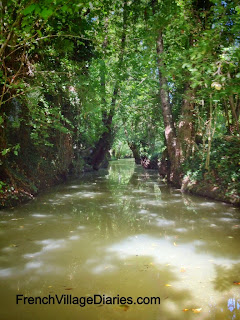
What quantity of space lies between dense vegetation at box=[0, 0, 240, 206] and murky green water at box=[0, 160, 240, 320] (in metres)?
2.21

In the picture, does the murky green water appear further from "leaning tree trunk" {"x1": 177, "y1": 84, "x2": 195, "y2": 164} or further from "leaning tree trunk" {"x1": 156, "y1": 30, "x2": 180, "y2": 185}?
"leaning tree trunk" {"x1": 156, "y1": 30, "x2": 180, "y2": 185}

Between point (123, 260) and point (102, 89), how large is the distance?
36.4ft

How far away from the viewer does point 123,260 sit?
418 centimetres

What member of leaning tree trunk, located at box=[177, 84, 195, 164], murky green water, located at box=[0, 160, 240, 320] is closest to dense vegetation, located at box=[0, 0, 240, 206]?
leaning tree trunk, located at box=[177, 84, 195, 164]

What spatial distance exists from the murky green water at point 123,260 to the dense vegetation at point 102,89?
221 cm

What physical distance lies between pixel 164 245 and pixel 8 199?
5.03m

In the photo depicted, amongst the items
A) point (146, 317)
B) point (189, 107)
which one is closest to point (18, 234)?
point (146, 317)

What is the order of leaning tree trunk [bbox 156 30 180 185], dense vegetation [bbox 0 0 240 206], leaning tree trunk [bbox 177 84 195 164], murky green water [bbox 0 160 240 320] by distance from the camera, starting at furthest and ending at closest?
leaning tree trunk [bbox 156 30 180 185] → leaning tree trunk [bbox 177 84 195 164] → dense vegetation [bbox 0 0 240 206] → murky green water [bbox 0 160 240 320]

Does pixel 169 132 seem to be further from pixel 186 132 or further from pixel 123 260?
pixel 123 260

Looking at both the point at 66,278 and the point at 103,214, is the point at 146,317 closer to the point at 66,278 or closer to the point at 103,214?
the point at 66,278

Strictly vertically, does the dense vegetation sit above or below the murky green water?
above

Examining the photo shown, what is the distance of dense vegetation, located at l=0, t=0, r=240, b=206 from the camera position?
6359 mm

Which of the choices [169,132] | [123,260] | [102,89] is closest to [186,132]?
[169,132]

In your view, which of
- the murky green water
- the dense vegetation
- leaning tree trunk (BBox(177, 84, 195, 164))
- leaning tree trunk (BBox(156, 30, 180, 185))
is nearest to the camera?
the murky green water
